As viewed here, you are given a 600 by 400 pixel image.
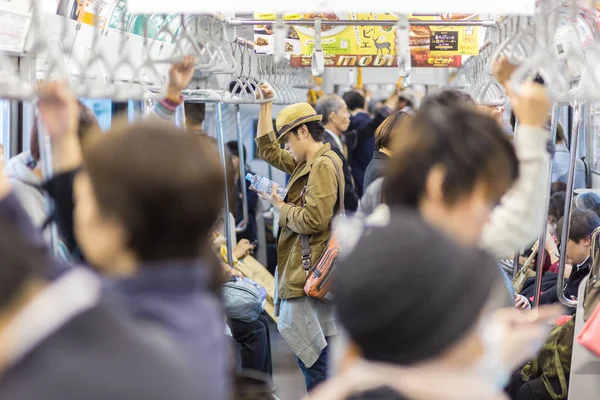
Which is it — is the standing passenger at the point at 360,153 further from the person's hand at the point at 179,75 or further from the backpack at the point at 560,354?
the person's hand at the point at 179,75

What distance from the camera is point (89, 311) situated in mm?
1367

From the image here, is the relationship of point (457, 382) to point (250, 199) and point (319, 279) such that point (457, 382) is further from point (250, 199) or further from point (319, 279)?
point (250, 199)

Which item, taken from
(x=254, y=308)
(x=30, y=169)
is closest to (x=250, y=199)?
(x=254, y=308)

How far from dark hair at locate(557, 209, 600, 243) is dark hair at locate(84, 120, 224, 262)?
124 inches

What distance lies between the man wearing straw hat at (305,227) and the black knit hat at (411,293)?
8.72 feet

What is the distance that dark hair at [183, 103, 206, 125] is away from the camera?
15.2ft

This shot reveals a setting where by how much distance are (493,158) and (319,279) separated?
2228mm

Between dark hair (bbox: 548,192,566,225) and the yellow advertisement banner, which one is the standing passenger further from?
dark hair (bbox: 548,192,566,225)

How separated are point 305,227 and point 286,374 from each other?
6.95ft

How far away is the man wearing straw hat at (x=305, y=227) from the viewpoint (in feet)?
13.8

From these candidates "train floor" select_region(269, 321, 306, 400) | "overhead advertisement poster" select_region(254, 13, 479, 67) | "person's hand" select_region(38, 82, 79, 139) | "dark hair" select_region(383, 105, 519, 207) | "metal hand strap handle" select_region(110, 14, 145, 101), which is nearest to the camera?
"dark hair" select_region(383, 105, 519, 207)

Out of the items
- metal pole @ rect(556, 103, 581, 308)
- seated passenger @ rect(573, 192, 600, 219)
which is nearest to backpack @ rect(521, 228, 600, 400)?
metal pole @ rect(556, 103, 581, 308)

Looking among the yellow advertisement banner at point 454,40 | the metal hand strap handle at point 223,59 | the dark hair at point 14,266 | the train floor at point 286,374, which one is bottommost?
the train floor at point 286,374

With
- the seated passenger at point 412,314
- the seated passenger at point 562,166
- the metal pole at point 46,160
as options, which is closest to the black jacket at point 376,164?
the metal pole at point 46,160
